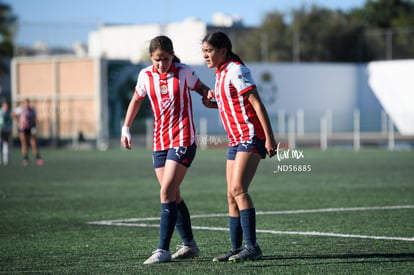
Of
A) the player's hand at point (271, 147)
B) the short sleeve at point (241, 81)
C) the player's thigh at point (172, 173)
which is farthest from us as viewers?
the player's thigh at point (172, 173)

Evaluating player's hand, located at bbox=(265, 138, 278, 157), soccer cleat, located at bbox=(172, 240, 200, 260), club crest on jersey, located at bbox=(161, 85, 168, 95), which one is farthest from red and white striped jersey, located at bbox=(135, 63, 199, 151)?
soccer cleat, located at bbox=(172, 240, 200, 260)

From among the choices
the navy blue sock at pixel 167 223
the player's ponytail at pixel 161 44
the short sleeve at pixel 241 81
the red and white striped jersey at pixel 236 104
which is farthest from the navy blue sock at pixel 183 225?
the player's ponytail at pixel 161 44

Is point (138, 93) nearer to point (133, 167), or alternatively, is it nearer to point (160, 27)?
point (133, 167)

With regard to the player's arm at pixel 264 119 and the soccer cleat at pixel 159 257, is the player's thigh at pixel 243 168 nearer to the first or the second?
the player's arm at pixel 264 119

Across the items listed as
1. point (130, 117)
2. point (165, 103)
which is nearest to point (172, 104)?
point (165, 103)

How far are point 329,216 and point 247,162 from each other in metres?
4.08

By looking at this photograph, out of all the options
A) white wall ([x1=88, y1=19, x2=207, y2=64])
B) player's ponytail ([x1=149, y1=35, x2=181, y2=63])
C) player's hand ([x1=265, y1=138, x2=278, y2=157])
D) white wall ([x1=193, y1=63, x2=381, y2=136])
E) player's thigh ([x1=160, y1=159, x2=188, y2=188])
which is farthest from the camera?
white wall ([x1=88, y1=19, x2=207, y2=64])

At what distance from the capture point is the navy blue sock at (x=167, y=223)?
771 cm

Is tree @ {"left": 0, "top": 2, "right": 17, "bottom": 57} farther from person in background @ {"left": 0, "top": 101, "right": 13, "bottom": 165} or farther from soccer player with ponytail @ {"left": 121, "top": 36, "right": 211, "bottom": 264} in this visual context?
soccer player with ponytail @ {"left": 121, "top": 36, "right": 211, "bottom": 264}

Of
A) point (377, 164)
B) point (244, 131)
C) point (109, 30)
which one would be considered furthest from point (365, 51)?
point (244, 131)

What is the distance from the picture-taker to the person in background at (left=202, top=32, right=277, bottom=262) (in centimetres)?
755

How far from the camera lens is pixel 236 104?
25.1ft

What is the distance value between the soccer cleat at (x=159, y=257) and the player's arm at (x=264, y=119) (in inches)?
54.5

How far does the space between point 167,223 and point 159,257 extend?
35 centimetres
